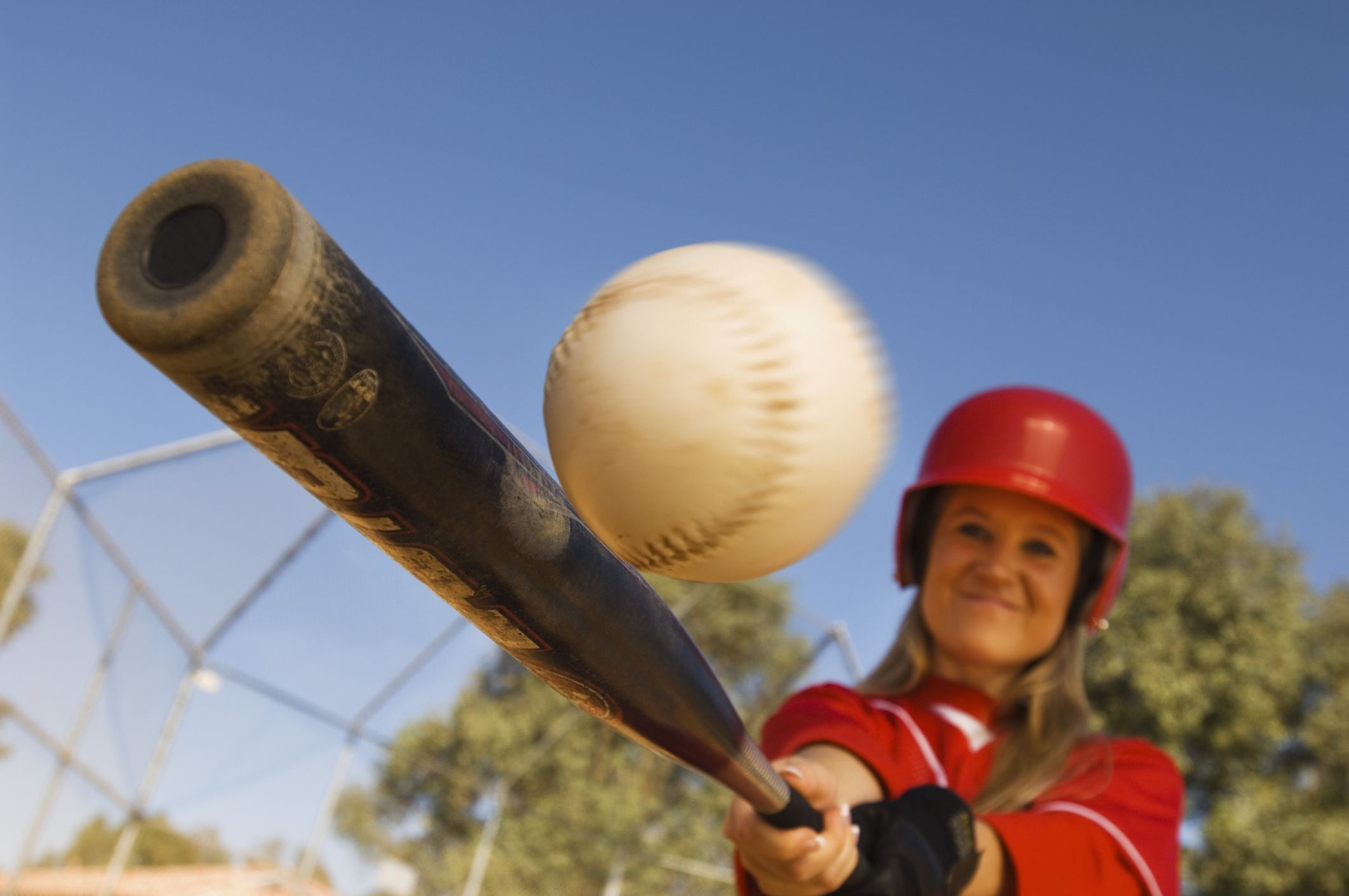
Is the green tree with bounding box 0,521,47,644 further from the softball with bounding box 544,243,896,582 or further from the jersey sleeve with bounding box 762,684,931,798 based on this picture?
the softball with bounding box 544,243,896,582

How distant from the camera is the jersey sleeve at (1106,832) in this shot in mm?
1559

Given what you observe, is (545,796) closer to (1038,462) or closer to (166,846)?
(166,846)

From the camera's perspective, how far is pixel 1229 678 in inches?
496

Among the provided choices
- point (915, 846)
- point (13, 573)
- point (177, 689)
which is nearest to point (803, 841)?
point (915, 846)

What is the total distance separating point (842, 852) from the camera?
1.33m

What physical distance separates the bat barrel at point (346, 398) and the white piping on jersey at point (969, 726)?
1239mm

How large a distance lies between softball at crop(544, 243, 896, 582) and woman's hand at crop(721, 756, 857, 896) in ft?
1.47

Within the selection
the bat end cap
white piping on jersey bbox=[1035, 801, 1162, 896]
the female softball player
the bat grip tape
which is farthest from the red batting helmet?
A: the bat end cap

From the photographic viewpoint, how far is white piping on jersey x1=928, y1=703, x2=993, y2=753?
6.47 ft

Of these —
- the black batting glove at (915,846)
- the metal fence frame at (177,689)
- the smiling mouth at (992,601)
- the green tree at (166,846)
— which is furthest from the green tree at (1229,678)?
the black batting glove at (915,846)

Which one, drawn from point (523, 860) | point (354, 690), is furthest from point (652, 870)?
point (354, 690)

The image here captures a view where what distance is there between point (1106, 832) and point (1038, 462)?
0.70 metres

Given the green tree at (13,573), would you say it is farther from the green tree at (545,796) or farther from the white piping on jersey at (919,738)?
the white piping on jersey at (919,738)

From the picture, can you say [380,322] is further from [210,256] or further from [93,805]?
[93,805]
